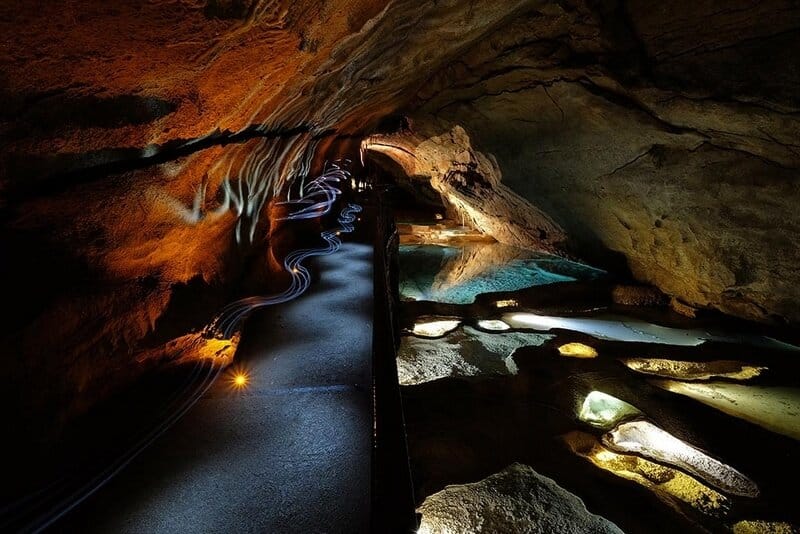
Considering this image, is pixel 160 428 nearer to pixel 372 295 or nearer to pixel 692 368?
pixel 372 295

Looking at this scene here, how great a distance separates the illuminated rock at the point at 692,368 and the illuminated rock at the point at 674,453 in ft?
5.18

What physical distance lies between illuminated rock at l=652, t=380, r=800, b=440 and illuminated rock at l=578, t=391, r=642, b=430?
1.00 m

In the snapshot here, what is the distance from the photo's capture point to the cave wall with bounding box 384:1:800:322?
501 cm

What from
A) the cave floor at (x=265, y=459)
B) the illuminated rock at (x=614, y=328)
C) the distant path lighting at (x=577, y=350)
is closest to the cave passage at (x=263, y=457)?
the cave floor at (x=265, y=459)

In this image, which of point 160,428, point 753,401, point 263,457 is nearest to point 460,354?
point 263,457

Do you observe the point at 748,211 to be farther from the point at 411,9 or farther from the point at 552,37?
the point at 411,9

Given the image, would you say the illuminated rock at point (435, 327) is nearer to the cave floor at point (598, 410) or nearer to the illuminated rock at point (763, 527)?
the cave floor at point (598, 410)

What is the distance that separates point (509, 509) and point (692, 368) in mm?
4533

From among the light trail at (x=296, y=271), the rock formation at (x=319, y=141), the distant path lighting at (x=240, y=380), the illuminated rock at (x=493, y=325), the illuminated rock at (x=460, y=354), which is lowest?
the illuminated rock at (x=460, y=354)

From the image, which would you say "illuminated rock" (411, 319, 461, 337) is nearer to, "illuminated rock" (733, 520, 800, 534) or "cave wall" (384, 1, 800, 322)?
"illuminated rock" (733, 520, 800, 534)

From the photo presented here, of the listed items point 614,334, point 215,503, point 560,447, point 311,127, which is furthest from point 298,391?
point 614,334

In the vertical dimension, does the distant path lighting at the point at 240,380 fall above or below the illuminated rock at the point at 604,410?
above

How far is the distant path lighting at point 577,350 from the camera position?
5.79 metres

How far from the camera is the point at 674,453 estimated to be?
3805mm
